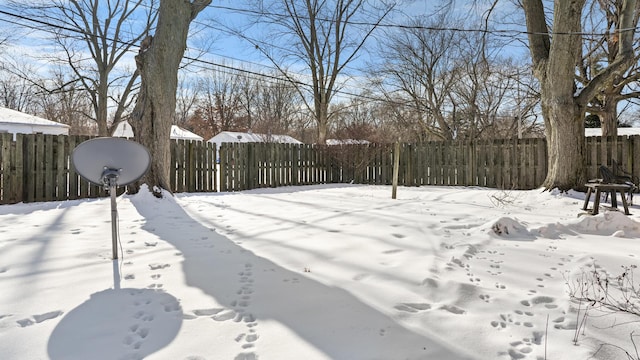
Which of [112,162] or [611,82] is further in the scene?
[611,82]

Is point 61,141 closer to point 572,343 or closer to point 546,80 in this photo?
point 572,343

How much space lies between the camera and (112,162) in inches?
119

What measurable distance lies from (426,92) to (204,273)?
21609 mm

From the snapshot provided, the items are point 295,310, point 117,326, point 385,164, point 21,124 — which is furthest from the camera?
point 21,124

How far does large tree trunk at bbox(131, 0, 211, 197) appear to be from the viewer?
6781 mm

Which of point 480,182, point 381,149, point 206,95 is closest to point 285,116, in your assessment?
point 206,95

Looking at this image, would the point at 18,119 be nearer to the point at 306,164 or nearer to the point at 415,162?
the point at 306,164

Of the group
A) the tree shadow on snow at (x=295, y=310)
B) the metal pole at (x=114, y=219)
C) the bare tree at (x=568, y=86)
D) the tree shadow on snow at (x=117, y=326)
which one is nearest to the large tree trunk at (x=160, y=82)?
the metal pole at (x=114, y=219)

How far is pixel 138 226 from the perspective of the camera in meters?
4.63

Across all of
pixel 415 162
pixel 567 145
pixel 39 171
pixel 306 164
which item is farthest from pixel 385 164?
pixel 39 171

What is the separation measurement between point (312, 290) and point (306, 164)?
1057 centimetres

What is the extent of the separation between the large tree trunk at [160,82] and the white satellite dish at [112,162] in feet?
12.9

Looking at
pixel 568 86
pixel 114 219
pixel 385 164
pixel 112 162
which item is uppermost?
pixel 568 86

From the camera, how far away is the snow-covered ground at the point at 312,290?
1730mm
